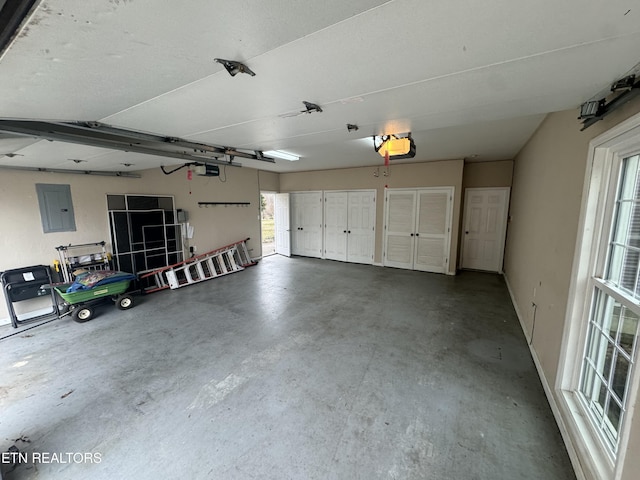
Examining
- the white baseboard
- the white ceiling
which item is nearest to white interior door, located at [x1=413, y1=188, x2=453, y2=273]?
the white baseboard

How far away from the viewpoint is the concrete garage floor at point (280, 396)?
1.63 meters

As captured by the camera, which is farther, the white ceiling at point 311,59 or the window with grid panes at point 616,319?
the window with grid panes at point 616,319

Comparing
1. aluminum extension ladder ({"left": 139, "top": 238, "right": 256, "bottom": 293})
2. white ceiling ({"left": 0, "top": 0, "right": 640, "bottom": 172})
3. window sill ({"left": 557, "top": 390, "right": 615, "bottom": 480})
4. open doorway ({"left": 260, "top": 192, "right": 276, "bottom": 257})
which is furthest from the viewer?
open doorway ({"left": 260, "top": 192, "right": 276, "bottom": 257})

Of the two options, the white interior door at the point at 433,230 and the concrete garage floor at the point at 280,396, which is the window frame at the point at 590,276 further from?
the white interior door at the point at 433,230

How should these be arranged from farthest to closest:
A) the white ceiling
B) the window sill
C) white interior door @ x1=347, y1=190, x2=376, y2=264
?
white interior door @ x1=347, y1=190, x2=376, y2=264, the window sill, the white ceiling

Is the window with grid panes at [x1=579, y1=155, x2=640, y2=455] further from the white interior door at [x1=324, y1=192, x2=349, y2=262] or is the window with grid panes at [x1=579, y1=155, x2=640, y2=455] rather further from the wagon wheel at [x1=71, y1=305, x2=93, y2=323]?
the white interior door at [x1=324, y1=192, x2=349, y2=262]

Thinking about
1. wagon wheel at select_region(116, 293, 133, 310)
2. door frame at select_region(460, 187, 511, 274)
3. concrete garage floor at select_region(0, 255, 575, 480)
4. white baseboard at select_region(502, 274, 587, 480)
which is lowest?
concrete garage floor at select_region(0, 255, 575, 480)

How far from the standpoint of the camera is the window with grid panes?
1.43 m

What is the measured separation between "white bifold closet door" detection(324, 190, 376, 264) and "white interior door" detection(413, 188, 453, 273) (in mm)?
1155

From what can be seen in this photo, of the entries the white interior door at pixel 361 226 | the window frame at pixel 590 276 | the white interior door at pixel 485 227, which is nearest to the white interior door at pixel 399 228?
the white interior door at pixel 361 226

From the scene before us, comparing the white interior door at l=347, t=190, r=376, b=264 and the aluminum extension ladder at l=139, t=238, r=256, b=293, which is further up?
the white interior door at l=347, t=190, r=376, b=264

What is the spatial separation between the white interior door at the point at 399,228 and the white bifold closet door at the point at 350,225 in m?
0.40

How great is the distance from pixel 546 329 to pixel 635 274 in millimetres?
1197

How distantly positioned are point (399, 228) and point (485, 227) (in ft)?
6.37
